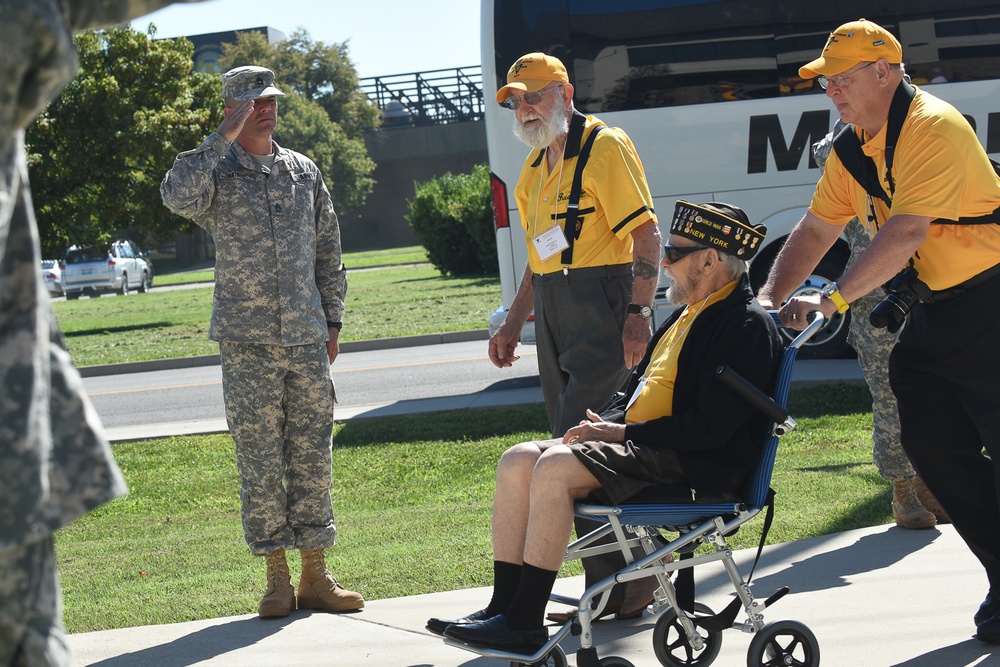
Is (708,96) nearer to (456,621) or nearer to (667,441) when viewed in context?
(667,441)

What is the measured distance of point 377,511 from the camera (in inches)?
278

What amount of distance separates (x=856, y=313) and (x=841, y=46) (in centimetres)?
202

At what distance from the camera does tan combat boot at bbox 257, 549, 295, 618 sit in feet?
16.2

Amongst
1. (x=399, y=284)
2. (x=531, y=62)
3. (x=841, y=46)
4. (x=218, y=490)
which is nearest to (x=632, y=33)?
(x=218, y=490)

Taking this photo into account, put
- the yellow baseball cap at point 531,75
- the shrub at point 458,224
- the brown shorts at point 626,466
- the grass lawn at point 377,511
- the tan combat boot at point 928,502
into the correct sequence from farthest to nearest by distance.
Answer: the shrub at point 458,224 < the tan combat boot at point 928,502 < the grass lawn at point 377,511 < the yellow baseball cap at point 531,75 < the brown shorts at point 626,466

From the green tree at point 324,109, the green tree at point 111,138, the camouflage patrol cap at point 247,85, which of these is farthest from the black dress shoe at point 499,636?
Result: the green tree at point 324,109

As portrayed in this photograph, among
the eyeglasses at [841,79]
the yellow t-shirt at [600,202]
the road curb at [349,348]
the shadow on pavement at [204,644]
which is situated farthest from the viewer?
the road curb at [349,348]

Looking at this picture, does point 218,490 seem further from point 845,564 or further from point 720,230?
point 720,230

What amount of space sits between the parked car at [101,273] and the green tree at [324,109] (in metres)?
15.6

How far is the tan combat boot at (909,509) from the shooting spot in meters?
5.45

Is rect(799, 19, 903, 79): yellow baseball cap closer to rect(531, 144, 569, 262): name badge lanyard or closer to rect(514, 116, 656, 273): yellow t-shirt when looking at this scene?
rect(514, 116, 656, 273): yellow t-shirt

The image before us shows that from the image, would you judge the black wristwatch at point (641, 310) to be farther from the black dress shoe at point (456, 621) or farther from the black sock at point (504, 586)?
the black dress shoe at point (456, 621)

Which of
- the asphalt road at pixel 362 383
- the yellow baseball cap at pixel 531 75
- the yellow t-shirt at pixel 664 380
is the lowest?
the asphalt road at pixel 362 383

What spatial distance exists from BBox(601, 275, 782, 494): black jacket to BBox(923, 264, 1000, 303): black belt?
57cm
